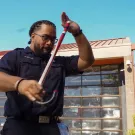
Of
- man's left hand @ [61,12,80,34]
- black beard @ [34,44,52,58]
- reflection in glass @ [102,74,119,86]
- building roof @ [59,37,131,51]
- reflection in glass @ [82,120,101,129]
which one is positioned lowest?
reflection in glass @ [82,120,101,129]

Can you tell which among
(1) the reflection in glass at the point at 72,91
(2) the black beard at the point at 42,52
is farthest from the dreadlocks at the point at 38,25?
(1) the reflection in glass at the point at 72,91

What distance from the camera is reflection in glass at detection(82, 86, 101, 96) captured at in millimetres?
9156

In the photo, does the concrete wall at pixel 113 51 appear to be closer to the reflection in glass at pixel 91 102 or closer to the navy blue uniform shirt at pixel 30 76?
the reflection in glass at pixel 91 102

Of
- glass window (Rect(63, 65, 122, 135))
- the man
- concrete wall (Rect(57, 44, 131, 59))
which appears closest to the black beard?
the man

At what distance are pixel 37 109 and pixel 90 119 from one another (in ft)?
22.7

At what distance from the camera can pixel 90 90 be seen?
924 centimetres

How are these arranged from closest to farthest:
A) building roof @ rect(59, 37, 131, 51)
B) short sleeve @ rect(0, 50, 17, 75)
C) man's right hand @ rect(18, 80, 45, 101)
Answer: man's right hand @ rect(18, 80, 45, 101)
short sleeve @ rect(0, 50, 17, 75)
building roof @ rect(59, 37, 131, 51)

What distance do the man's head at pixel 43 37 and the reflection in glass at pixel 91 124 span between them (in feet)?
22.0

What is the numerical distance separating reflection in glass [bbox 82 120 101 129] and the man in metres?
6.53

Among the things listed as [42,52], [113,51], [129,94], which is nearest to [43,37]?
[42,52]

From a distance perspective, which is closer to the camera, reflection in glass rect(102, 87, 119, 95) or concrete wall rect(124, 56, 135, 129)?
concrete wall rect(124, 56, 135, 129)

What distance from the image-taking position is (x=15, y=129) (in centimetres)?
231

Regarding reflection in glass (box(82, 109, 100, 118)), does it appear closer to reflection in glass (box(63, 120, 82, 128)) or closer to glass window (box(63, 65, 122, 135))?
glass window (box(63, 65, 122, 135))

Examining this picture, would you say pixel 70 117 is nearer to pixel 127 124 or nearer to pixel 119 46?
pixel 127 124
